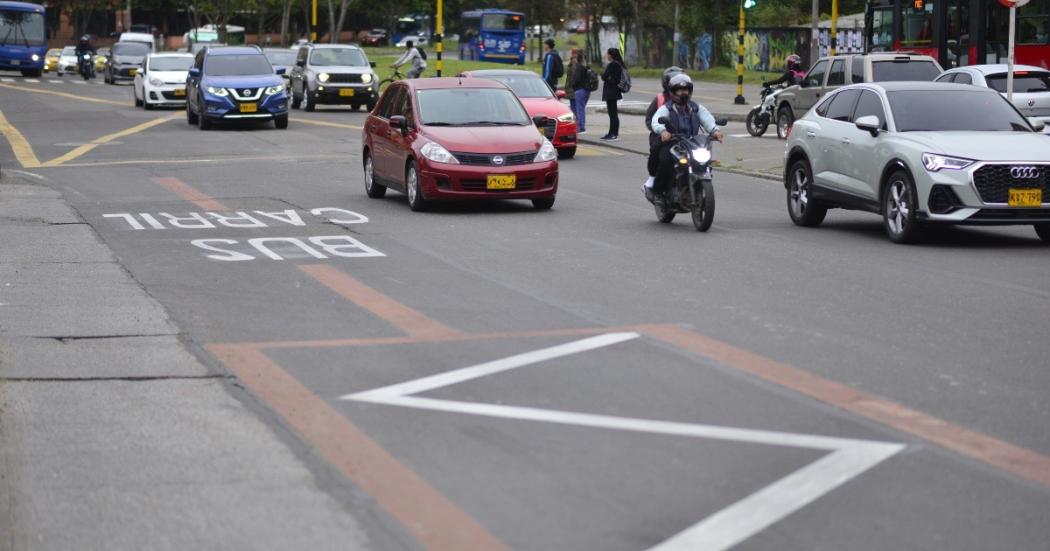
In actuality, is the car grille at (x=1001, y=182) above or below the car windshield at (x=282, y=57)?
below

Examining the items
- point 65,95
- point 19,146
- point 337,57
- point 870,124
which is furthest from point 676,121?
point 65,95

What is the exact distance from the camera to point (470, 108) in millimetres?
19766

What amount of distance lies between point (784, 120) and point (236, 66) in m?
12.3

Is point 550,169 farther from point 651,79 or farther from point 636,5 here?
point 636,5

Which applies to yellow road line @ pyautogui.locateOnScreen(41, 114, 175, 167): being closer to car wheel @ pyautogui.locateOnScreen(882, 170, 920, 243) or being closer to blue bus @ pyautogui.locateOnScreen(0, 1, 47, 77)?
car wheel @ pyautogui.locateOnScreen(882, 170, 920, 243)

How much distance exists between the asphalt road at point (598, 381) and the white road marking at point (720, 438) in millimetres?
19

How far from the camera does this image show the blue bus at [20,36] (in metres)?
69.1

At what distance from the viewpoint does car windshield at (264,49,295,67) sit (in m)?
51.0

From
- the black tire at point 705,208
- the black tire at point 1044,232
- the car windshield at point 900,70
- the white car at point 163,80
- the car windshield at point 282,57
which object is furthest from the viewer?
the car windshield at point 282,57

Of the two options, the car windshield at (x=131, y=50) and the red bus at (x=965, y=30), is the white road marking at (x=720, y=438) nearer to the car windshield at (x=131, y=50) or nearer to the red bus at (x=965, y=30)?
the red bus at (x=965, y=30)

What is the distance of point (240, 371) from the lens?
357 inches

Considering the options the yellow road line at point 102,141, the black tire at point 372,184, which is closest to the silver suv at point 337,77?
the yellow road line at point 102,141

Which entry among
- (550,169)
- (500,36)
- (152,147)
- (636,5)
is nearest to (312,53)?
(152,147)

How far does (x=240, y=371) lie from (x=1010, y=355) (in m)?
4.36
